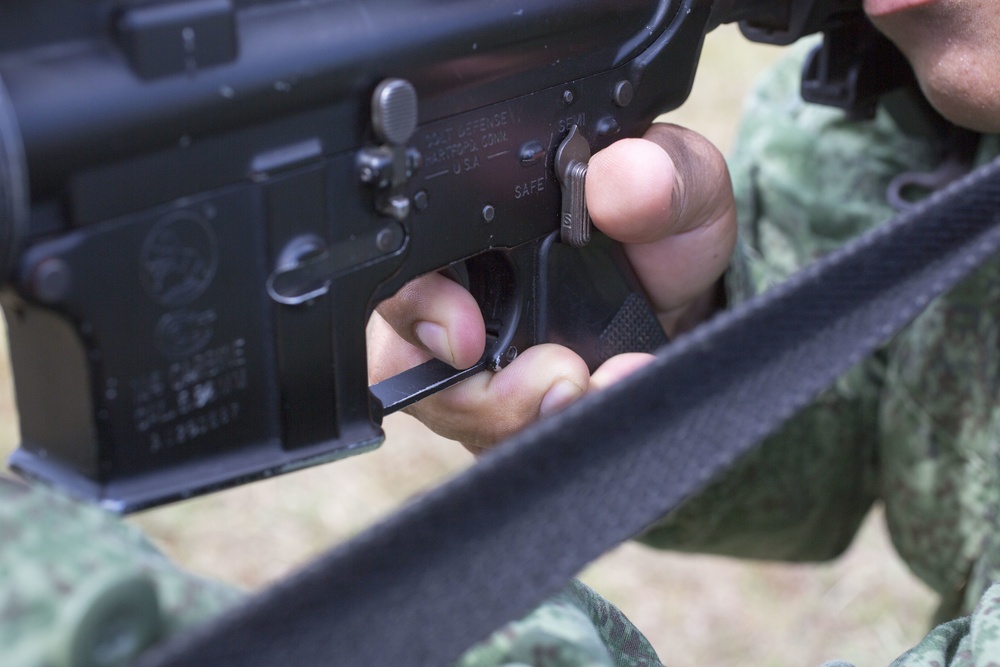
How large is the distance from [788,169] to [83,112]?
42.6 inches

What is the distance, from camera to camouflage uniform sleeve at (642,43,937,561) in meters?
1.39

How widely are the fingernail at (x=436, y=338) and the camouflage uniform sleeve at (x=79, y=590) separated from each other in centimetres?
41

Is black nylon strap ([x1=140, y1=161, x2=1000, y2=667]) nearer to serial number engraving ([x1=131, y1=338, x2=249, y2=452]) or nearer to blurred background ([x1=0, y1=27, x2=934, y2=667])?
serial number engraving ([x1=131, y1=338, x2=249, y2=452])

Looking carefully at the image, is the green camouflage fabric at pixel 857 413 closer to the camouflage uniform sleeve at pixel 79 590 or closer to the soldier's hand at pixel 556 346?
the soldier's hand at pixel 556 346

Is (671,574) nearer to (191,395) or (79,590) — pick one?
(191,395)

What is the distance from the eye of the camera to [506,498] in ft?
1.98

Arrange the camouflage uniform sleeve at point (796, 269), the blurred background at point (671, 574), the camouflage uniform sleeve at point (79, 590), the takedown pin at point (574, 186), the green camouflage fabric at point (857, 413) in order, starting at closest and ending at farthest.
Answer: the camouflage uniform sleeve at point (79, 590) → the takedown pin at point (574, 186) → the green camouflage fabric at point (857, 413) → the camouflage uniform sleeve at point (796, 269) → the blurred background at point (671, 574)

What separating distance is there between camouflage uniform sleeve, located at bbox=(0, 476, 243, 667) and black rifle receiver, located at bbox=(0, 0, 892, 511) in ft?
0.41

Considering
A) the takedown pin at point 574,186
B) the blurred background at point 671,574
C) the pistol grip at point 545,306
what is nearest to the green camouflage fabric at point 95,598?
the pistol grip at point 545,306

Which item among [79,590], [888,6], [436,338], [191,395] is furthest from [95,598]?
[888,6]

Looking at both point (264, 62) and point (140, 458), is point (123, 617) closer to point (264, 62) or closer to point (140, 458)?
point (140, 458)

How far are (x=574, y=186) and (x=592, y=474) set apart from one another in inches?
13.5

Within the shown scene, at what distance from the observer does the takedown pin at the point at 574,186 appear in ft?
2.91

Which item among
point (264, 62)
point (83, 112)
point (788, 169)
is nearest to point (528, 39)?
point (264, 62)
